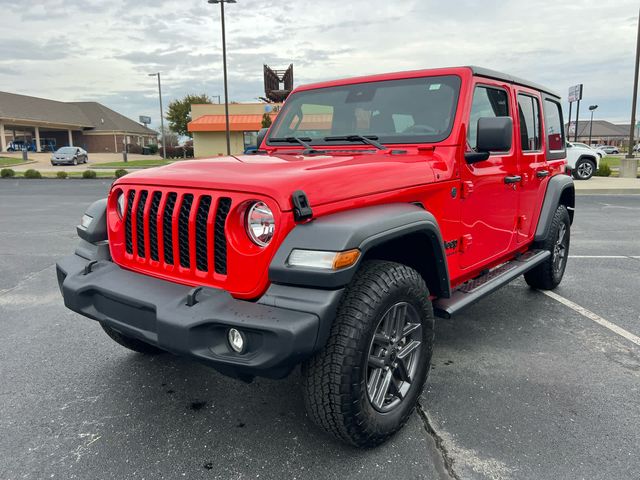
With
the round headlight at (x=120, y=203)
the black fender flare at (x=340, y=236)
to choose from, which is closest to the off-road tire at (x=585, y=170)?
the black fender flare at (x=340, y=236)

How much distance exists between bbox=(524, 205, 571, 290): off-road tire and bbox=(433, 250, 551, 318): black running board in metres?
0.19

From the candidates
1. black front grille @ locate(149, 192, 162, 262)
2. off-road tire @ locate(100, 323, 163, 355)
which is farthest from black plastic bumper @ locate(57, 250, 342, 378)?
off-road tire @ locate(100, 323, 163, 355)

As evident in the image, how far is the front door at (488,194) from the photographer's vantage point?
3240 mm

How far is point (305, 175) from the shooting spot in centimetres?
236

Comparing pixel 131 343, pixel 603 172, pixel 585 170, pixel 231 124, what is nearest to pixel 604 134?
pixel 231 124

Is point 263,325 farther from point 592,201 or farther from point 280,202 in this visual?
point 592,201

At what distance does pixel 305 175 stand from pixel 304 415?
1.36m

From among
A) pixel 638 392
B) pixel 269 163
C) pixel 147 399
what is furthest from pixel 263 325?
pixel 638 392

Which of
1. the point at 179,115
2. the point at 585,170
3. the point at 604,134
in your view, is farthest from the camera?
the point at 604,134

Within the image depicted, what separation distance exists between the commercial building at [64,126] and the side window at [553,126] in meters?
56.8

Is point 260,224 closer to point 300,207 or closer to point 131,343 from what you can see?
point 300,207

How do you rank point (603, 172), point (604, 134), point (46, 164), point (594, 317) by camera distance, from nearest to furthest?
point (594, 317)
point (603, 172)
point (46, 164)
point (604, 134)

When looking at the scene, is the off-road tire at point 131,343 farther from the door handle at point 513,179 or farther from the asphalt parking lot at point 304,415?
the door handle at point 513,179

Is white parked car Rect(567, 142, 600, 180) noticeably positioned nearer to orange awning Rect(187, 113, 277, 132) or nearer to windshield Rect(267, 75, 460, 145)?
windshield Rect(267, 75, 460, 145)
